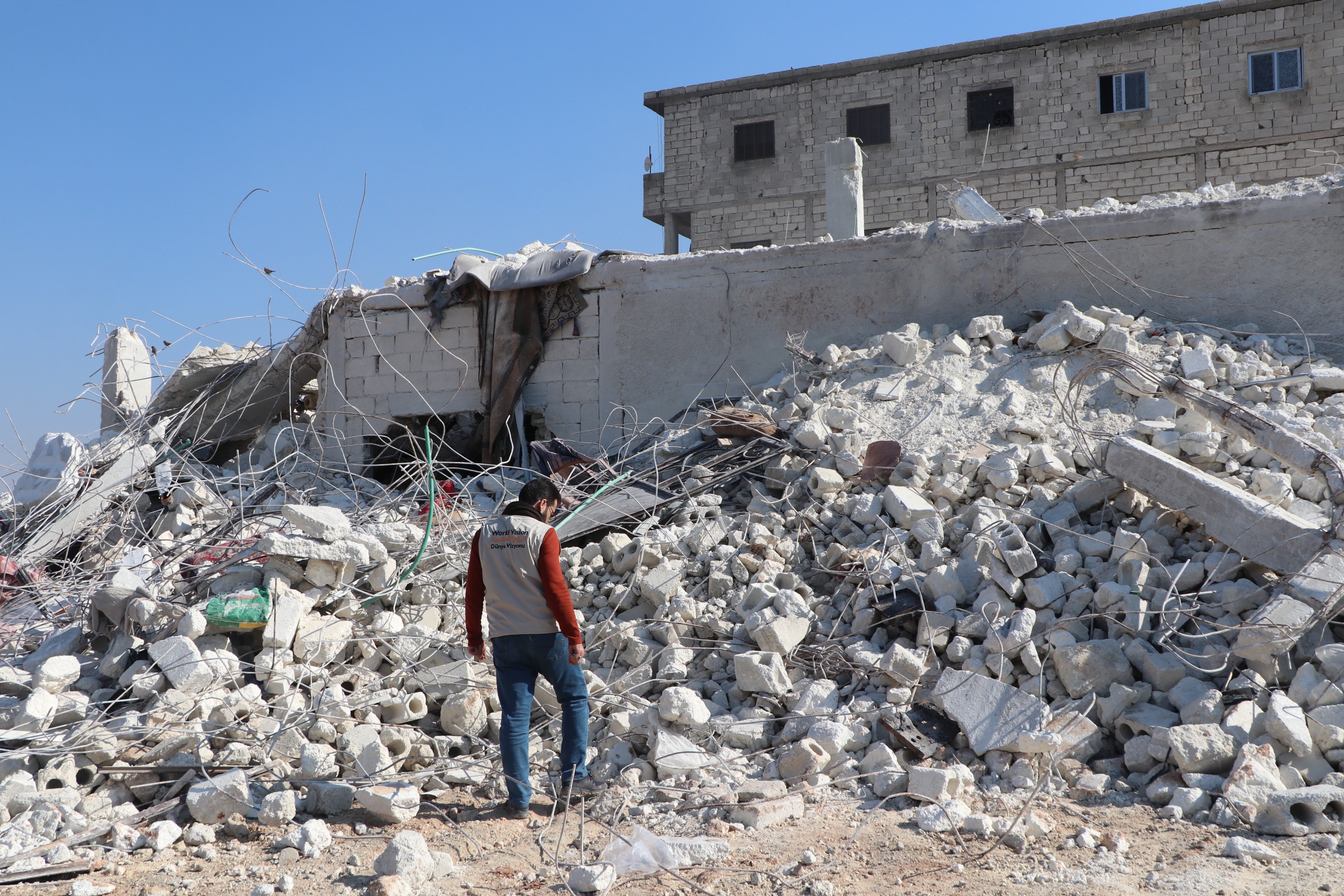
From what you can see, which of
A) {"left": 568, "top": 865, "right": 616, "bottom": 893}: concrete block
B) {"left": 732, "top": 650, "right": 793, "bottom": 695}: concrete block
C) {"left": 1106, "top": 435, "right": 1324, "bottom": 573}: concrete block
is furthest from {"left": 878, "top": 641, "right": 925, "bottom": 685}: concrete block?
{"left": 568, "top": 865, "right": 616, "bottom": 893}: concrete block

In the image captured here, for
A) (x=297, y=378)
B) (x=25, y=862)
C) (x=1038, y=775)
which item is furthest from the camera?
(x=297, y=378)

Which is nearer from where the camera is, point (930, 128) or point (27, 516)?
point (27, 516)

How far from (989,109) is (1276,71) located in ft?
14.7

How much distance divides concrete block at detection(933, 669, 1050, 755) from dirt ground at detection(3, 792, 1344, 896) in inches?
15.0

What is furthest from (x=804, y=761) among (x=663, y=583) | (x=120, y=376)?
(x=120, y=376)

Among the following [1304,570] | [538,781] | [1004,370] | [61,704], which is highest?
[1004,370]

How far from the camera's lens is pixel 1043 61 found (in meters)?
17.0

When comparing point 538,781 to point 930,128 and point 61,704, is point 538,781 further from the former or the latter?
point 930,128

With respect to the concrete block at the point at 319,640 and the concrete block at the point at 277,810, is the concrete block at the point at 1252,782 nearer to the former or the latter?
the concrete block at the point at 277,810

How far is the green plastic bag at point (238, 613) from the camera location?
4836 millimetres

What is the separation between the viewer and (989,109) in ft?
56.9

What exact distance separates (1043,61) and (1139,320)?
12.3m

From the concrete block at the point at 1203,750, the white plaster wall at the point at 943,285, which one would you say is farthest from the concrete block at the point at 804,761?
the white plaster wall at the point at 943,285

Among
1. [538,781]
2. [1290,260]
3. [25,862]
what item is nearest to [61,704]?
[25,862]
